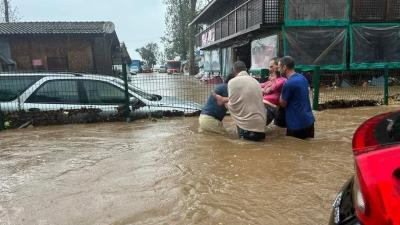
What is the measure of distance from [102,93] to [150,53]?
100m

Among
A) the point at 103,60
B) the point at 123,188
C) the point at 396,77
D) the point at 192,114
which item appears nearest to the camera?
the point at 123,188

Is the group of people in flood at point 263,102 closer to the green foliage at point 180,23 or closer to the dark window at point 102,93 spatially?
the dark window at point 102,93

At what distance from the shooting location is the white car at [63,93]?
8.92 m

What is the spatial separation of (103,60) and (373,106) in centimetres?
1788

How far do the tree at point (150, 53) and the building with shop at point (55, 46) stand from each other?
80.9 metres

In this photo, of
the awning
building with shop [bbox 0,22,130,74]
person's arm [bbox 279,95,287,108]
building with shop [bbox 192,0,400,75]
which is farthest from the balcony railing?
the awning

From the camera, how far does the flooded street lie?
390cm

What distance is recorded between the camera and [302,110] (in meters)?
6.57

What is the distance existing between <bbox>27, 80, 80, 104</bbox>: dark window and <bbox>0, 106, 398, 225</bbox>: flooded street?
116 centimetres

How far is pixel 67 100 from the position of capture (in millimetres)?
9258

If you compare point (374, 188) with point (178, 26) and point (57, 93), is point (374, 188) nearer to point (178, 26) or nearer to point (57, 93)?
point (57, 93)

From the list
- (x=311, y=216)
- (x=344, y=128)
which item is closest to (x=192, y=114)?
(x=344, y=128)

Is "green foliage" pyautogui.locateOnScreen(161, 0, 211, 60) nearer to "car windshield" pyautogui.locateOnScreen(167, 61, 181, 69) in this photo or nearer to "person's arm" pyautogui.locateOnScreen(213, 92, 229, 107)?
"car windshield" pyautogui.locateOnScreen(167, 61, 181, 69)

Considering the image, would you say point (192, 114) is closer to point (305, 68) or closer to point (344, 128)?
point (344, 128)
